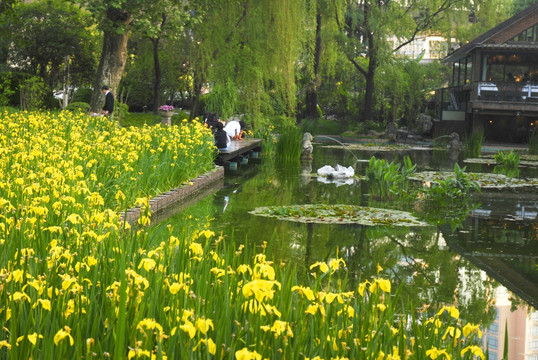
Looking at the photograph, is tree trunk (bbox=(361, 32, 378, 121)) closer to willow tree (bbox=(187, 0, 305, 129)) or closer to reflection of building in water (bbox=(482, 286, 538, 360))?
willow tree (bbox=(187, 0, 305, 129))

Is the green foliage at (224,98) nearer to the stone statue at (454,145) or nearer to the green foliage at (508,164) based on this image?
the green foliage at (508,164)

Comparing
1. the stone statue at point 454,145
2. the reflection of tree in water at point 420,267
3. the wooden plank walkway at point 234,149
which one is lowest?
the stone statue at point 454,145

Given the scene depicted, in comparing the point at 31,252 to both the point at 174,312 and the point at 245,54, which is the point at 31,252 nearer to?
the point at 174,312

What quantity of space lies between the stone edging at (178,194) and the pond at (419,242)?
235mm

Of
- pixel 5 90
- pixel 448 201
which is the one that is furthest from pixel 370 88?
pixel 448 201

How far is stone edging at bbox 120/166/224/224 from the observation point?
988 cm

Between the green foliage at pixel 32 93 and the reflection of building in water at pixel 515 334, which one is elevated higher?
the green foliage at pixel 32 93

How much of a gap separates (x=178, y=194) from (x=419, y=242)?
432cm

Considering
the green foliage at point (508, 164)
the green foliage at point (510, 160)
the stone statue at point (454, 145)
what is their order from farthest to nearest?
the stone statue at point (454, 145)
the green foliage at point (510, 160)
the green foliage at point (508, 164)

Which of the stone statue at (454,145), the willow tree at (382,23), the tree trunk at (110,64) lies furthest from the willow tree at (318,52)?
the tree trunk at (110,64)

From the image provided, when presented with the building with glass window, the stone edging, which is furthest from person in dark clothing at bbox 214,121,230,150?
the building with glass window

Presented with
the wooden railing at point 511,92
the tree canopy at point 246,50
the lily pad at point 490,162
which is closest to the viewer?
the tree canopy at point 246,50

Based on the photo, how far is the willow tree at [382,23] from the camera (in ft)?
135

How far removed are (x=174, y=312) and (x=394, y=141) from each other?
3741 cm
